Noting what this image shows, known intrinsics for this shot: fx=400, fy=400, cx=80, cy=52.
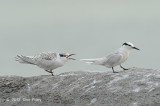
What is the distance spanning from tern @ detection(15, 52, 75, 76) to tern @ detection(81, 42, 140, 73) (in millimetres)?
596

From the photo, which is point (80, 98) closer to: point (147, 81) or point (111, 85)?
point (111, 85)

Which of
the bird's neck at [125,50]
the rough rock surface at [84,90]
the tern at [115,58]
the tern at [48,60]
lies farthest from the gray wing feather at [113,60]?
the rough rock surface at [84,90]

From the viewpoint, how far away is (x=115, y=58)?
30.7 feet

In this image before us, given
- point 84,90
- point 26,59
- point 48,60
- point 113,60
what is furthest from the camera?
point 26,59

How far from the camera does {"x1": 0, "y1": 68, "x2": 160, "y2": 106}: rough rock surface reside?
663 cm

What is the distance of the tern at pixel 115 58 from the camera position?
369 inches

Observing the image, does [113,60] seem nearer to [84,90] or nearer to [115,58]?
[115,58]

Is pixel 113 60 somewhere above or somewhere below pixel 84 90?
above

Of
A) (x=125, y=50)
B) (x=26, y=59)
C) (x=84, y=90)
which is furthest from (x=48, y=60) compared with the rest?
(x=84, y=90)

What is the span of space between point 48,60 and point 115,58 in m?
1.59

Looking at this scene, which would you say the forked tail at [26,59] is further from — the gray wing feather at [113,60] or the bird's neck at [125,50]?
the bird's neck at [125,50]

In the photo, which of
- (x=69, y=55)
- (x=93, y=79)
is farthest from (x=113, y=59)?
(x=93, y=79)

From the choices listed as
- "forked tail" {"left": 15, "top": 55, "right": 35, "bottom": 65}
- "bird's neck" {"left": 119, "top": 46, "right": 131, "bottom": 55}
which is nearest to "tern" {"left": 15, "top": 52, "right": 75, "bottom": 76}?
"forked tail" {"left": 15, "top": 55, "right": 35, "bottom": 65}

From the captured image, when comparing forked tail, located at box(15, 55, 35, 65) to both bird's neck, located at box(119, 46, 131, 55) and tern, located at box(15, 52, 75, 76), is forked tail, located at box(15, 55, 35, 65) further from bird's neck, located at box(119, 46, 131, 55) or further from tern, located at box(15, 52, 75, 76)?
bird's neck, located at box(119, 46, 131, 55)
